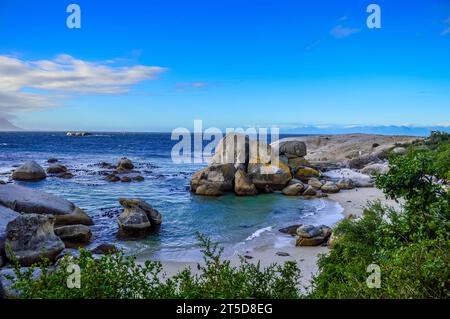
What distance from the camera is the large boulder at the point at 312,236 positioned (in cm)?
1453

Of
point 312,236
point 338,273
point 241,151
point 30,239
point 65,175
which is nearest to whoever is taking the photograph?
point 338,273

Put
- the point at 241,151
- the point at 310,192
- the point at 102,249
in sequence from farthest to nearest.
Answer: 1. the point at 241,151
2. the point at 310,192
3. the point at 102,249

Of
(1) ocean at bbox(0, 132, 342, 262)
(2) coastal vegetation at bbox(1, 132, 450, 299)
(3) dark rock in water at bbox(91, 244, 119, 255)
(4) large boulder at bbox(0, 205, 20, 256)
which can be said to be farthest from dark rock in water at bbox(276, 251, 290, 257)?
(4) large boulder at bbox(0, 205, 20, 256)

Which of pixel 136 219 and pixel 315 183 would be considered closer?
pixel 136 219

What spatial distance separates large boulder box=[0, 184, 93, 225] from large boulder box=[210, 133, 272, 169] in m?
14.2

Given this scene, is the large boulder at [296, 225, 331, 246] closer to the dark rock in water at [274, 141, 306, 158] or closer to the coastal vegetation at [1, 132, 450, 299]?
the coastal vegetation at [1, 132, 450, 299]

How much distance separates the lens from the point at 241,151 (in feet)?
100

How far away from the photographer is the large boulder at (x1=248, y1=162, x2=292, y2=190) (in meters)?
28.4

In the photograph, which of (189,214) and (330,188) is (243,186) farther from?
(330,188)

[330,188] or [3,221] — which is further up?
[3,221]

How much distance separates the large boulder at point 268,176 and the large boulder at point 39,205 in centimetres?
1436

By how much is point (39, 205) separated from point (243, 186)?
14.7 m

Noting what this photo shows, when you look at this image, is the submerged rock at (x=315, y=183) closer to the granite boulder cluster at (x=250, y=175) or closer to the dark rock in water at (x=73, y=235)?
the granite boulder cluster at (x=250, y=175)

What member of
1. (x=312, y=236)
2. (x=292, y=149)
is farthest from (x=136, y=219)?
(x=292, y=149)
